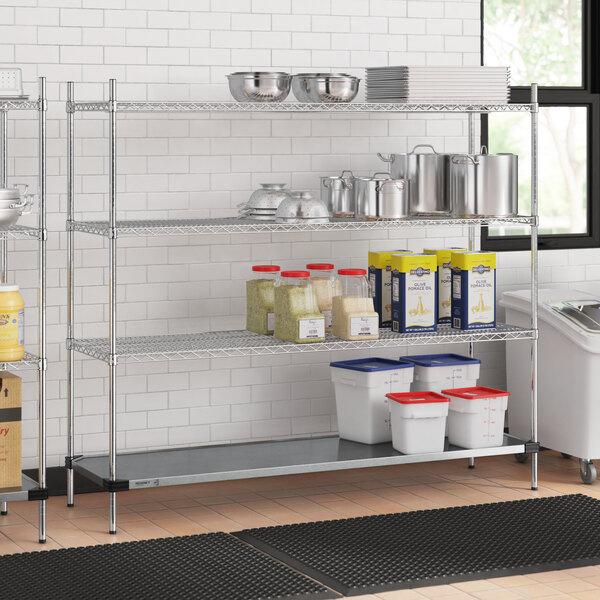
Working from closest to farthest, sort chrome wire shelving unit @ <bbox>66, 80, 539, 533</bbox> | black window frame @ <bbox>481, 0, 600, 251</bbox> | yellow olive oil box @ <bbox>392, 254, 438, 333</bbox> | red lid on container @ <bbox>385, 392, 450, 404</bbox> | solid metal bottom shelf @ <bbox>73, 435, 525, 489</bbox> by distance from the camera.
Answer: chrome wire shelving unit @ <bbox>66, 80, 539, 533</bbox> → solid metal bottom shelf @ <bbox>73, 435, 525, 489</bbox> → red lid on container @ <bbox>385, 392, 450, 404</bbox> → yellow olive oil box @ <bbox>392, 254, 438, 333</bbox> → black window frame @ <bbox>481, 0, 600, 251</bbox>

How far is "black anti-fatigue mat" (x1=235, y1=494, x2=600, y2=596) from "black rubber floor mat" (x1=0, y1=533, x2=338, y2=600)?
121 millimetres

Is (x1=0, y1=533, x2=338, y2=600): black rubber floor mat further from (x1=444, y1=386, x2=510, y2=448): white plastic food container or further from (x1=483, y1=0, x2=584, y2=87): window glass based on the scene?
(x1=483, y1=0, x2=584, y2=87): window glass

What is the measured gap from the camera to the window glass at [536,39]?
20.4 feet

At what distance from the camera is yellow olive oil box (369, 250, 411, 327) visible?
217 inches

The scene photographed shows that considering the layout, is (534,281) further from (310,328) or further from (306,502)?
(306,502)

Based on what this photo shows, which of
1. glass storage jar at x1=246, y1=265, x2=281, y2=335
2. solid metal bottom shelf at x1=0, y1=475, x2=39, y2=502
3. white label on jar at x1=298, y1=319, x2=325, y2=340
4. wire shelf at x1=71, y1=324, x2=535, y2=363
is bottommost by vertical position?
solid metal bottom shelf at x1=0, y1=475, x2=39, y2=502

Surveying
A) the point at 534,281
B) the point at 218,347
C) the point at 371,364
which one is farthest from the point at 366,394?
the point at 534,281

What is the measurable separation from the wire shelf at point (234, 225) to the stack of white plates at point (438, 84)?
0.53 meters

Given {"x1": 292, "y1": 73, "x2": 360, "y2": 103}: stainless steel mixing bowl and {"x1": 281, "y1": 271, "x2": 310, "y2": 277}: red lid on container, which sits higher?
{"x1": 292, "y1": 73, "x2": 360, "y2": 103}: stainless steel mixing bowl

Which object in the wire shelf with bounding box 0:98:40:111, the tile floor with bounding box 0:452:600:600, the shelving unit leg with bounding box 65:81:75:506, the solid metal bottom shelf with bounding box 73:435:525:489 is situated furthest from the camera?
the shelving unit leg with bounding box 65:81:75:506

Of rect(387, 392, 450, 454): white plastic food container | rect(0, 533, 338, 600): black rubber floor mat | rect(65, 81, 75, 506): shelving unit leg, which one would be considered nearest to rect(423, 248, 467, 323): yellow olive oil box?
rect(387, 392, 450, 454): white plastic food container

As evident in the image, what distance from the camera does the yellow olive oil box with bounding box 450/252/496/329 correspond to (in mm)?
5434

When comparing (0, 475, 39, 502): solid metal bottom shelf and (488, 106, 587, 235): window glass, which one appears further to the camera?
(488, 106, 587, 235): window glass

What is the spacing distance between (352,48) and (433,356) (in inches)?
59.8
